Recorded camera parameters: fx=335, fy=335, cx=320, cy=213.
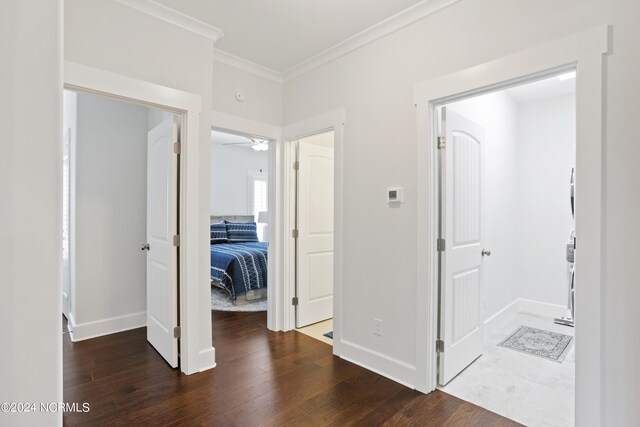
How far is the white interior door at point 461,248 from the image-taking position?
2375mm

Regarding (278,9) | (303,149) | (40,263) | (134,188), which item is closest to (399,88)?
(278,9)

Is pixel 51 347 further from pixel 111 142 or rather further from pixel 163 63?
pixel 111 142

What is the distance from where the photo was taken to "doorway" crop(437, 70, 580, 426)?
2371 mm

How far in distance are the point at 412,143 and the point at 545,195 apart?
2705 millimetres

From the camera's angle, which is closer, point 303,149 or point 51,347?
point 51,347

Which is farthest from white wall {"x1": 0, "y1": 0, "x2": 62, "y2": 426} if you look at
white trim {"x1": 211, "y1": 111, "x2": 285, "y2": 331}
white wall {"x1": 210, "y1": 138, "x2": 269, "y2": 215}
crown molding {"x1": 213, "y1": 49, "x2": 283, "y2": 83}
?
white wall {"x1": 210, "y1": 138, "x2": 269, "y2": 215}

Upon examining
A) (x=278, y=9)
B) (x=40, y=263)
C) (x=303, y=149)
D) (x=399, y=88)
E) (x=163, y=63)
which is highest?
(x=278, y=9)

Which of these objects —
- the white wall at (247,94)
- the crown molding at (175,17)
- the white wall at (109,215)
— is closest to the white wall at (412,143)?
the white wall at (247,94)

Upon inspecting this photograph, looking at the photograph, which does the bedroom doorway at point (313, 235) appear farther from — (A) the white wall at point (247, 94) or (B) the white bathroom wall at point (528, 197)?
(B) the white bathroom wall at point (528, 197)

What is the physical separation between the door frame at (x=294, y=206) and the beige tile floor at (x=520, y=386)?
3.51 ft

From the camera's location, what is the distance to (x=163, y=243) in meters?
2.76

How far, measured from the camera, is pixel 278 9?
7.78 ft

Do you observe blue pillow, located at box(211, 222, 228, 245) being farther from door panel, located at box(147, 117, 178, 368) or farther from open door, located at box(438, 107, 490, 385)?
open door, located at box(438, 107, 490, 385)

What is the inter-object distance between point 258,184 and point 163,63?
18.6 feet
